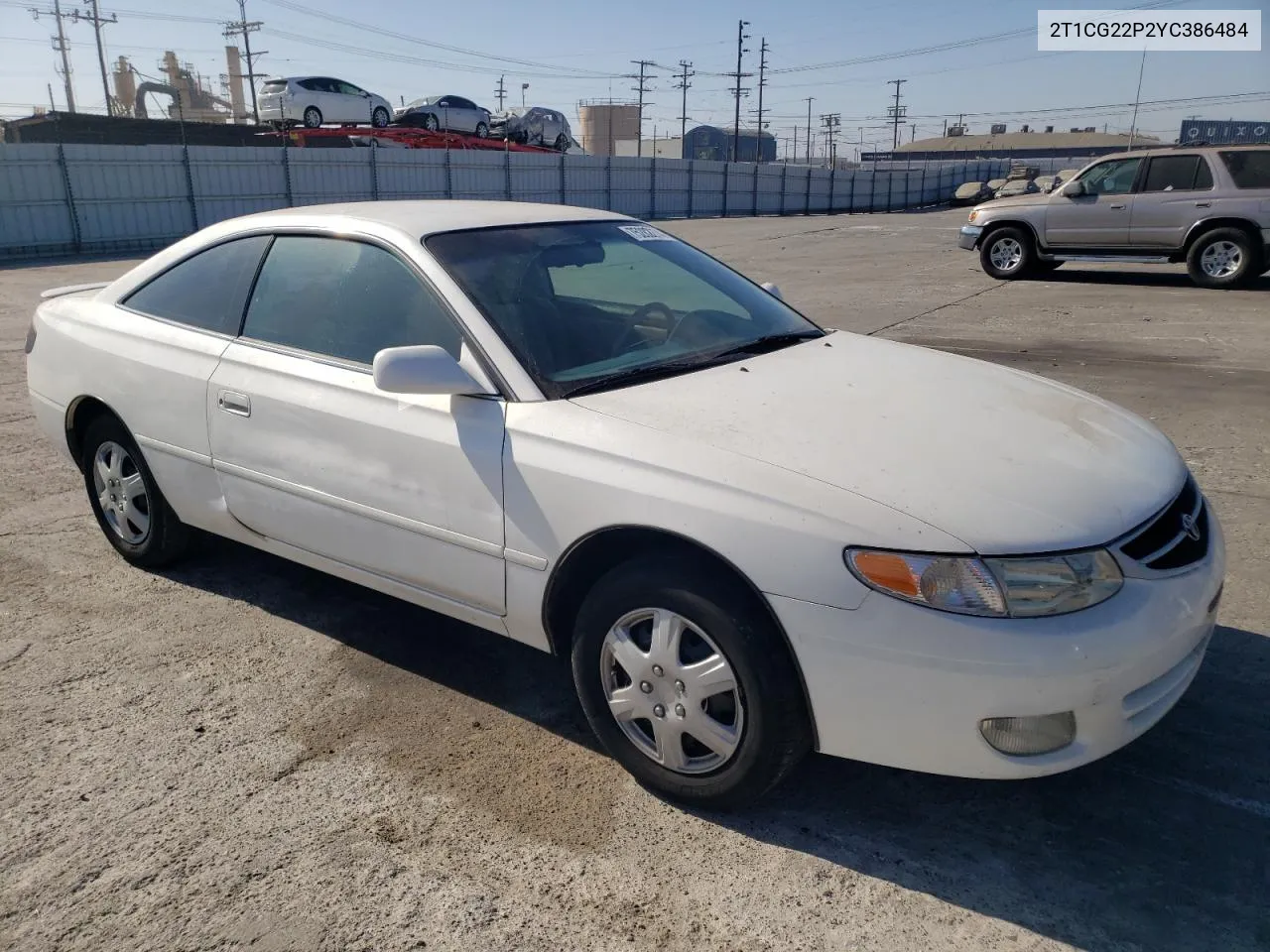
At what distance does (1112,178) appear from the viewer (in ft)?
44.8

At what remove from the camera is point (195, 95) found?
242 feet

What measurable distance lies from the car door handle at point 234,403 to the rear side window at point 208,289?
282 millimetres

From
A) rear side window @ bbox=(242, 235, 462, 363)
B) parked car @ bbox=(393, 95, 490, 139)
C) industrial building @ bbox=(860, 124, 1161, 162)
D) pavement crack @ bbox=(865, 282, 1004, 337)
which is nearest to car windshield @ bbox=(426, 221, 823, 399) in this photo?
rear side window @ bbox=(242, 235, 462, 363)

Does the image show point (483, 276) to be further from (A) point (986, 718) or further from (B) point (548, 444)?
(A) point (986, 718)

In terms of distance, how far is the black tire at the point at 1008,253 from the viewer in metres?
14.8

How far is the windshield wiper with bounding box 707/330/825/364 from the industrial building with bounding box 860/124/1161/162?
10537cm

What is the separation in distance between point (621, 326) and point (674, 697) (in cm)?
136

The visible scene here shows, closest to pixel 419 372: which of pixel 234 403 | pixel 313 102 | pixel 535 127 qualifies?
pixel 234 403

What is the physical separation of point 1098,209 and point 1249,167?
71.8 inches

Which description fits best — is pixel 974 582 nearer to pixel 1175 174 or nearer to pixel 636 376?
pixel 636 376

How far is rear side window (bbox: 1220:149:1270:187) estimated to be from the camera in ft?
40.9

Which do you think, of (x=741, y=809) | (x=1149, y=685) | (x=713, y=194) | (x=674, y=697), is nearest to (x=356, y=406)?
(x=674, y=697)

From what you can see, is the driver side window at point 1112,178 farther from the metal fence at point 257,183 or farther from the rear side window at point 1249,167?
the metal fence at point 257,183

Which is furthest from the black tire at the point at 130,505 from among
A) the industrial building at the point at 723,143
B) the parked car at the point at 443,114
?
the industrial building at the point at 723,143
